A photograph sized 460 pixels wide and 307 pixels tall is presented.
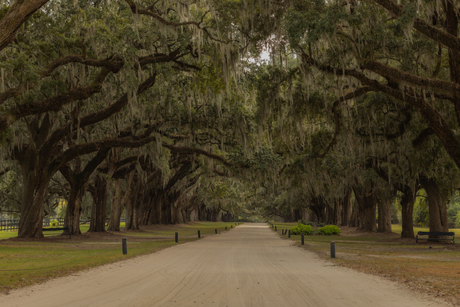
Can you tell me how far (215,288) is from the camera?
777cm

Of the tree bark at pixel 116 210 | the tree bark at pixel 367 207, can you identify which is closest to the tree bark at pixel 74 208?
the tree bark at pixel 116 210

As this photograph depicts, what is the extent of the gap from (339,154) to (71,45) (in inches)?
623

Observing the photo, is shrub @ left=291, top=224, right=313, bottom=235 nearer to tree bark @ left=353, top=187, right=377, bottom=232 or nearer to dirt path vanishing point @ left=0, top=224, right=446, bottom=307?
tree bark @ left=353, top=187, right=377, bottom=232

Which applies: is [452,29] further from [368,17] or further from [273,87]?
[273,87]

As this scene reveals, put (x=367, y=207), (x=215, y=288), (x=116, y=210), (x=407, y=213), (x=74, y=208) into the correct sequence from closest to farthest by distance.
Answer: (x=215, y=288)
(x=74, y=208)
(x=407, y=213)
(x=116, y=210)
(x=367, y=207)

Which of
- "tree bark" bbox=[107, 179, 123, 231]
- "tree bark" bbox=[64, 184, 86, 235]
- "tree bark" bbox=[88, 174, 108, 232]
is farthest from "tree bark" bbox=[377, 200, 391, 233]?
"tree bark" bbox=[64, 184, 86, 235]

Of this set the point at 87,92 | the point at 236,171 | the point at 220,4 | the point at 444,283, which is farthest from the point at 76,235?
the point at 444,283

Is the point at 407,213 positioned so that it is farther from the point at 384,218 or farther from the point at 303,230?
the point at 303,230

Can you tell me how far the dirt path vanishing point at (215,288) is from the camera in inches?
257

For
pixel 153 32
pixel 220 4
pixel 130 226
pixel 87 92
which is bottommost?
pixel 130 226

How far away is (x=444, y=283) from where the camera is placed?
8.34 meters

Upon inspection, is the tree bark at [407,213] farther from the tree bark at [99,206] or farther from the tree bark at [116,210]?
the tree bark at [116,210]

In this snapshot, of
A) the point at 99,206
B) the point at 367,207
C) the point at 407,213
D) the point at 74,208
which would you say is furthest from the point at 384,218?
the point at 74,208

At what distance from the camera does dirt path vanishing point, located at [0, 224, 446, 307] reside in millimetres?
6516
